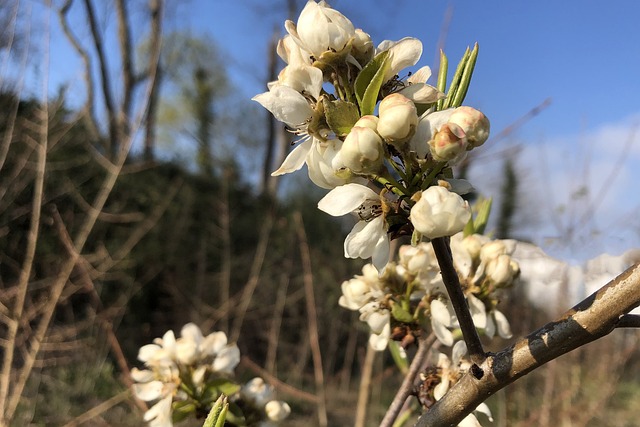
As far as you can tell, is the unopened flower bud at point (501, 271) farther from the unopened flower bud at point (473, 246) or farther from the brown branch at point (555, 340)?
the brown branch at point (555, 340)

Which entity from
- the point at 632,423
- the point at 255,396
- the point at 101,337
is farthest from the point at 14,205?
the point at 632,423

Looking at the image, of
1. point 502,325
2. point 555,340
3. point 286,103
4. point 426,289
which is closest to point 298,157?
point 286,103

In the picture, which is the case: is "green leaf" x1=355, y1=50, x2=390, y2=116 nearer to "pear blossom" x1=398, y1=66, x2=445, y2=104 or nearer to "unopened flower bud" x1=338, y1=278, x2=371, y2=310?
"pear blossom" x1=398, y1=66, x2=445, y2=104

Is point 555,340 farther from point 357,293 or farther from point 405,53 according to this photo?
point 357,293

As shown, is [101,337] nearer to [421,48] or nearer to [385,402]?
[385,402]

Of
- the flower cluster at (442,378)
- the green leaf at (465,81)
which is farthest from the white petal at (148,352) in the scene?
the green leaf at (465,81)

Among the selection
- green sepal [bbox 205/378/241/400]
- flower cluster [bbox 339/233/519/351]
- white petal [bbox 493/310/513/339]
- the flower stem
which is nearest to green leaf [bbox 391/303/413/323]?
flower cluster [bbox 339/233/519/351]
